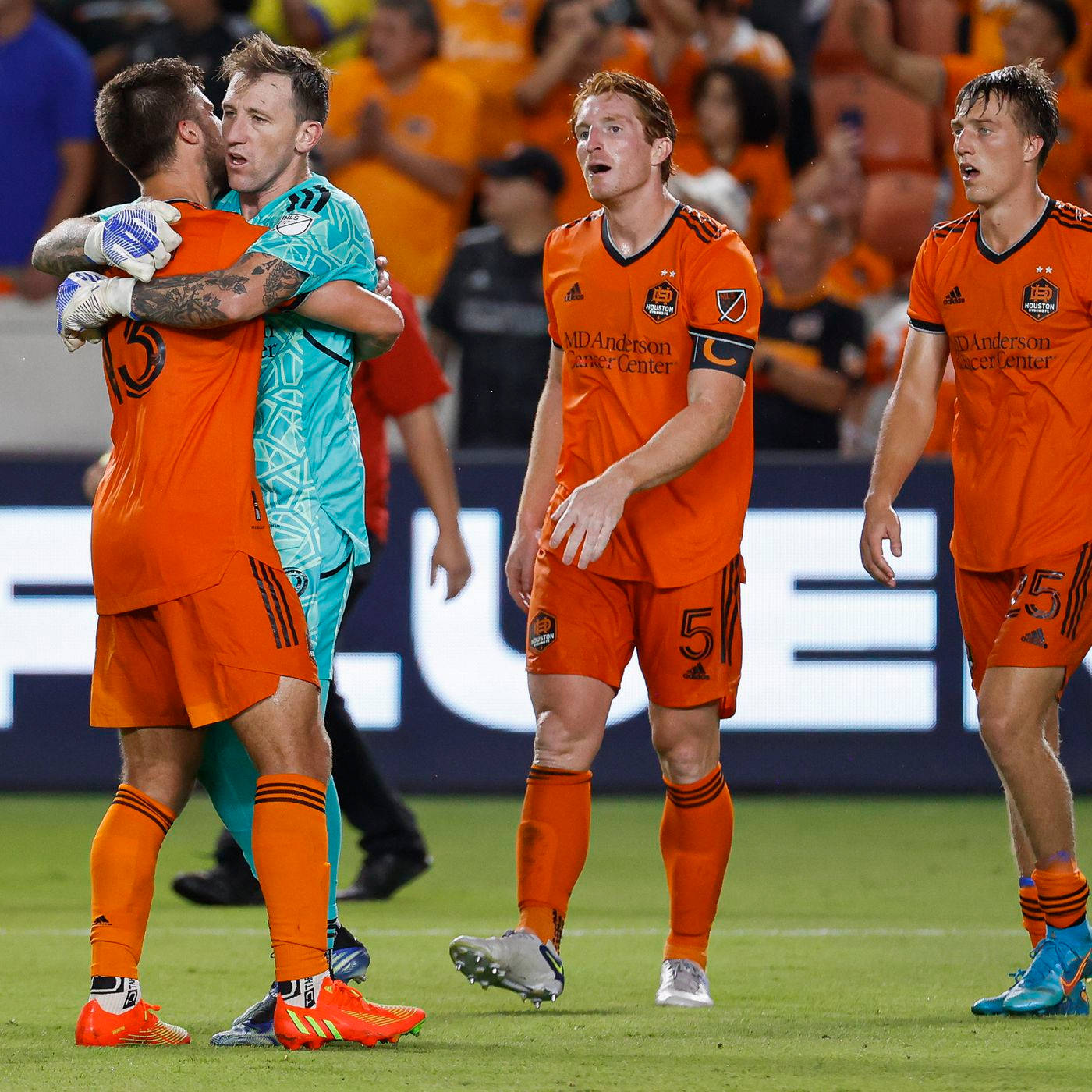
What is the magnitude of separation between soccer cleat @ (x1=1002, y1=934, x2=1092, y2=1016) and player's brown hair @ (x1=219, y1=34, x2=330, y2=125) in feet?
8.31

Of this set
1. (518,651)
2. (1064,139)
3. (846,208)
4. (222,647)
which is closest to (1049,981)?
(222,647)

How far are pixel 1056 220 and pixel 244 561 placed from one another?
2.19m

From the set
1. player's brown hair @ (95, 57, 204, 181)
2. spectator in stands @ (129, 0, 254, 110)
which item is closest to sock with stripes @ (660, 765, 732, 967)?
player's brown hair @ (95, 57, 204, 181)

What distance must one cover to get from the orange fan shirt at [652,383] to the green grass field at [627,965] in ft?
3.65

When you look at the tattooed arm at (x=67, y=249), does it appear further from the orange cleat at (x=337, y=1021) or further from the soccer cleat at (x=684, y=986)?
the soccer cleat at (x=684, y=986)

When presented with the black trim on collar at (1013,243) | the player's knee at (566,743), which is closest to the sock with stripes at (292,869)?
the player's knee at (566,743)

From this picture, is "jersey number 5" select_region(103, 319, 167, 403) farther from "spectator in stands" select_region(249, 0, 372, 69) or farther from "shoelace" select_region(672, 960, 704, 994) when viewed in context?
"spectator in stands" select_region(249, 0, 372, 69)

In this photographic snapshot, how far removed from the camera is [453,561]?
5.93 metres

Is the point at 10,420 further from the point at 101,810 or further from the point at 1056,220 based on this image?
the point at 1056,220

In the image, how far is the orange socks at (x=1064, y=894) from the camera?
185 inches

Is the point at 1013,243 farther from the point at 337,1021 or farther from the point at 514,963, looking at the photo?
the point at 337,1021

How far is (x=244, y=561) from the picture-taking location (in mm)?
3982

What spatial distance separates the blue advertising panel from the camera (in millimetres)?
8633

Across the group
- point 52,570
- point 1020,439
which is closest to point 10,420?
point 52,570
